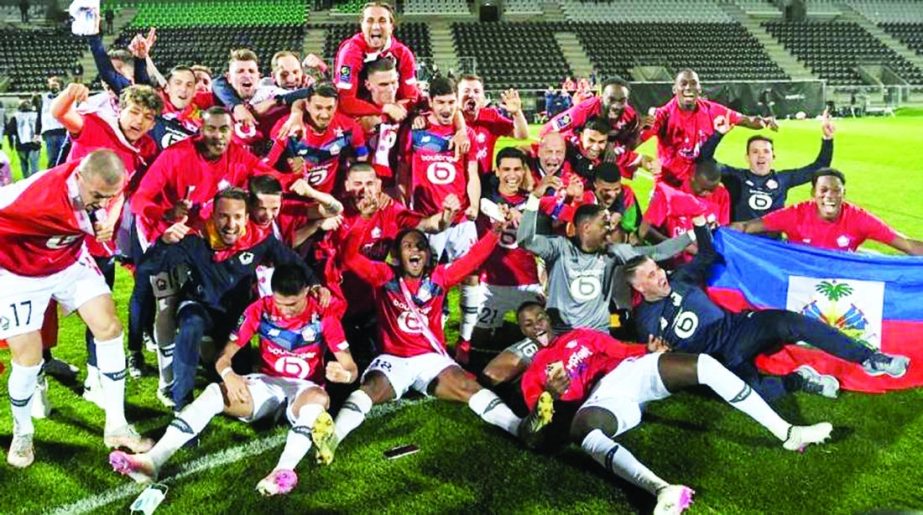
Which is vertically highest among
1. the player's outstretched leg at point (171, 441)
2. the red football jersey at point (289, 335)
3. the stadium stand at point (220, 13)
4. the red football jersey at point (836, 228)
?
the stadium stand at point (220, 13)

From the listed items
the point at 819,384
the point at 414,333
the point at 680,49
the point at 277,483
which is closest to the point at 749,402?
the point at 819,384

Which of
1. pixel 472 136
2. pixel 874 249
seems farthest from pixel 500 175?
pixel 874 249

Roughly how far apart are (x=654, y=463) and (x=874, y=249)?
6.08m

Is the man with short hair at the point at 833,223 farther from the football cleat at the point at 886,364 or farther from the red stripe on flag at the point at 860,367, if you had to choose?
the football cleat at the point at 886,364

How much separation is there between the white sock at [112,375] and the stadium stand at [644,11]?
3871 centimetres

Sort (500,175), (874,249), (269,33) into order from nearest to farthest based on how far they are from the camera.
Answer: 1. (500,175)
2. (874,249)
3. (269,33)

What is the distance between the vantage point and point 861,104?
30.3 meters

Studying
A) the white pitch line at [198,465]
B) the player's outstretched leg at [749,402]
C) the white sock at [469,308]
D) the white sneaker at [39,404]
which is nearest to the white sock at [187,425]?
the white pitch line at [198,465]

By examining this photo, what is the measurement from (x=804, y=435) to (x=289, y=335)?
296cm

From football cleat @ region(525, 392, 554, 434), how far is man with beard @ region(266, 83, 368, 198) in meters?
2.54

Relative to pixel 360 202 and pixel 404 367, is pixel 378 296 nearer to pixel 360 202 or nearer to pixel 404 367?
pixel 404 367

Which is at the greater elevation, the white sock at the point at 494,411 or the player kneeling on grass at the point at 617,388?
the player kneeling on grass at the point at 617,388

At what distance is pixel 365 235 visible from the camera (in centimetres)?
574

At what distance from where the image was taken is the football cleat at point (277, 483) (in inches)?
150
